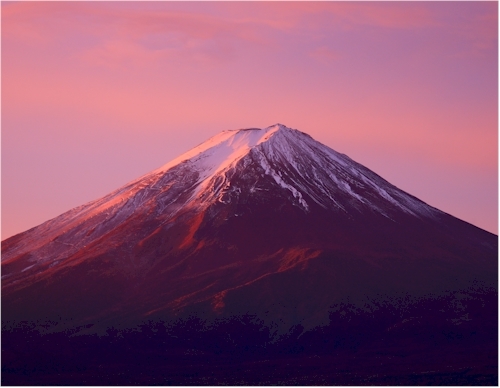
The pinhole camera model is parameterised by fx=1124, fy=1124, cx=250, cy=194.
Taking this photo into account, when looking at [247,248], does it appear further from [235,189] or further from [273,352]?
[273,352]

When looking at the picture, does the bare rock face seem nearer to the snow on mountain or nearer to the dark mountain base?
the snow on mountain

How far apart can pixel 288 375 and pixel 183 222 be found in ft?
127

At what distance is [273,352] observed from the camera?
374 ft

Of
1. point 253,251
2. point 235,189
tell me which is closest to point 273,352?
point 253,251

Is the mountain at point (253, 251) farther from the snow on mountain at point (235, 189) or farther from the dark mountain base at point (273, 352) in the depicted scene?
the dark mountain base at point (273, 352)

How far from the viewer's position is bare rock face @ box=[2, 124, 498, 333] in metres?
123

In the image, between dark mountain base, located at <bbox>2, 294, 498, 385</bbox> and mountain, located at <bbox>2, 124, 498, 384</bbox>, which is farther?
mountain, located at <bbox>2, 124, 498, 384</bbox>

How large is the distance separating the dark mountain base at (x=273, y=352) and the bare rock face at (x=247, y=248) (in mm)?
2004

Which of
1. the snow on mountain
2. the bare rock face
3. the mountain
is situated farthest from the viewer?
the snow on mountain

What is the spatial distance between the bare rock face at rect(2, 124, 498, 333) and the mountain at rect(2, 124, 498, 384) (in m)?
0.20

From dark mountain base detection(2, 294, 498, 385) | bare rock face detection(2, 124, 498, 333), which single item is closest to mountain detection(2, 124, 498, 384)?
bare rock face detection(2, 124, 498, 333)

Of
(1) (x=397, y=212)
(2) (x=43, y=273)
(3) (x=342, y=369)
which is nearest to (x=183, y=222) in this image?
(2) (x=43, y=273)

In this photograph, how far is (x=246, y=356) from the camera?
113250mm

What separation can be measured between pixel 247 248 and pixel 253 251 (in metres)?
1.01
